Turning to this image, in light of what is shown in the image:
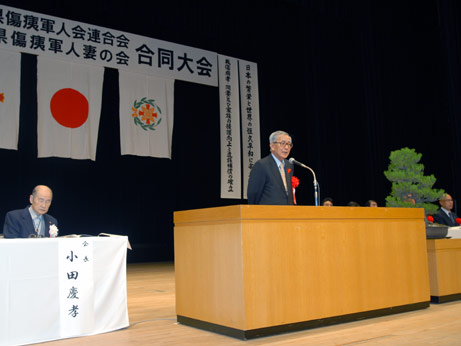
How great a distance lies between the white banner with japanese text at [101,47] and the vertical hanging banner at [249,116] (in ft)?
1.99

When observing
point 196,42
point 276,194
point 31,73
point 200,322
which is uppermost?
point 196,42

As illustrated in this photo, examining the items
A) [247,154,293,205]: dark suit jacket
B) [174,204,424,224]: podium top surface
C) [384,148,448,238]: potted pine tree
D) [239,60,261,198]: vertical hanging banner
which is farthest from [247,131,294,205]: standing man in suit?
[239,60,261,198]: vertical hanging banner

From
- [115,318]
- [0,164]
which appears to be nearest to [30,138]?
[0,164]

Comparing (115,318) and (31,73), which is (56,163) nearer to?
(31,73)

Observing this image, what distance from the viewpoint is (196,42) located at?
8.61m

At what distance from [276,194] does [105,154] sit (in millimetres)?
5254

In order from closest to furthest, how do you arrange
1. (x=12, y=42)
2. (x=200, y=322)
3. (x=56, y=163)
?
(x=200, y=322)
(x=12, y=42)
(x=56, y=163)

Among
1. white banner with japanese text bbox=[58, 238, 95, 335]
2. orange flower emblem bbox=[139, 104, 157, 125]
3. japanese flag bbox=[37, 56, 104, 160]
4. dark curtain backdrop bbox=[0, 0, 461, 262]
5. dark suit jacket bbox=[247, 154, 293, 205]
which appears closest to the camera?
white banner with japanese text bbox=[58, 238, 95, 335]

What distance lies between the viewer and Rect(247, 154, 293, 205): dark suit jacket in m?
3.23

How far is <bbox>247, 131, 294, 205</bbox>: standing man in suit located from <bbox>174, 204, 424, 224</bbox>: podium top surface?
374 millimetres

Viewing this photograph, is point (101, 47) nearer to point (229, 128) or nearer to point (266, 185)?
point (229, 128)

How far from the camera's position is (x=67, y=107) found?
6.60 metres

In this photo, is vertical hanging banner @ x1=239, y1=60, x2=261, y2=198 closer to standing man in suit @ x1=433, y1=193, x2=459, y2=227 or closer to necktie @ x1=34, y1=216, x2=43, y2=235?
standing man in suit @ x1=433, y1=193, x2=459, y2=227

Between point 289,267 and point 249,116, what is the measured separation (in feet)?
19.4
